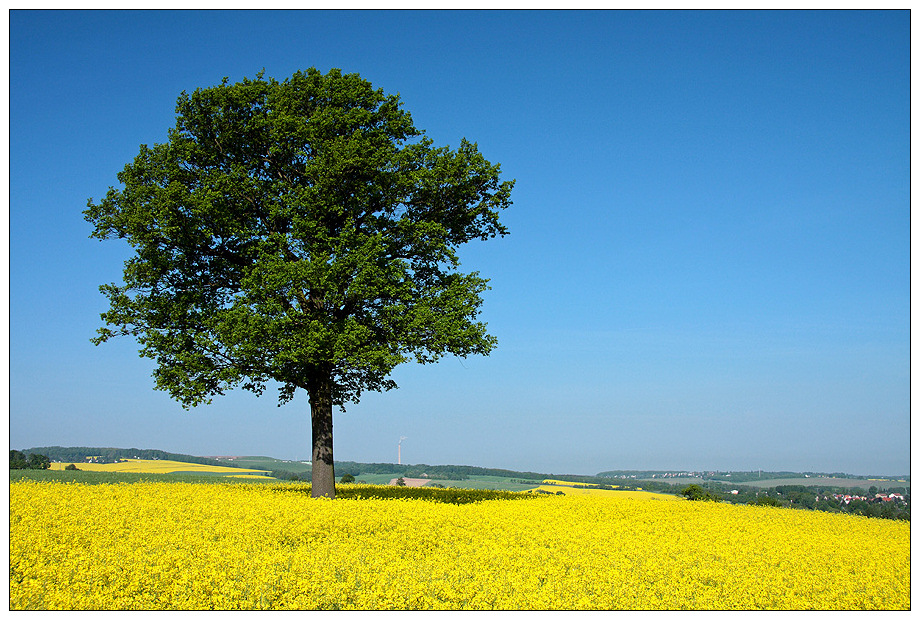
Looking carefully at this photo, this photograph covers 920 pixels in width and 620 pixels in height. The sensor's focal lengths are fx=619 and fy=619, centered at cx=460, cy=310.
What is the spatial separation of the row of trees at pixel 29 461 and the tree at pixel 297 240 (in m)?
12.5

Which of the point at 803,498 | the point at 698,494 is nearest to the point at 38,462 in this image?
the point at 698,494

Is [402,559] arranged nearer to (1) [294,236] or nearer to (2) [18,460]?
(1) [294,236]

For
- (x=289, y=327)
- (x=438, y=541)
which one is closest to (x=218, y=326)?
→ (x=289, y=327)

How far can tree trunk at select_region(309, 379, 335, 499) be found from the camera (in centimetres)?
1880

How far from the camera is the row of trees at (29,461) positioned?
26.3 meters

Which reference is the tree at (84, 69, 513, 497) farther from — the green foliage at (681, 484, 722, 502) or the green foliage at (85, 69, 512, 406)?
the green foliage at (681, 484, 722, 502)

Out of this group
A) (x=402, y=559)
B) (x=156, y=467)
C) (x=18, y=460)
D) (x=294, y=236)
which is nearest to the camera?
(x=402, y=559)

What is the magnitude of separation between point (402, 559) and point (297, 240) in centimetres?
1081

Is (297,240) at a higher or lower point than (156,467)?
higher

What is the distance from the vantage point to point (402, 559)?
10430 millimetres

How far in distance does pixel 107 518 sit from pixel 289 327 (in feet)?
21.9

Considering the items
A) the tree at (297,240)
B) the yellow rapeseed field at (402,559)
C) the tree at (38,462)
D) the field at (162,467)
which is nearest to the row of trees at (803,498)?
the yellow rapeseed field at (402,559)

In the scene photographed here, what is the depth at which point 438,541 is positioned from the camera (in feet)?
39.4

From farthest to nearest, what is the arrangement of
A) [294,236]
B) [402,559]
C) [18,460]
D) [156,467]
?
[156,467]
[18,460]
[294,236]
[402,559]
